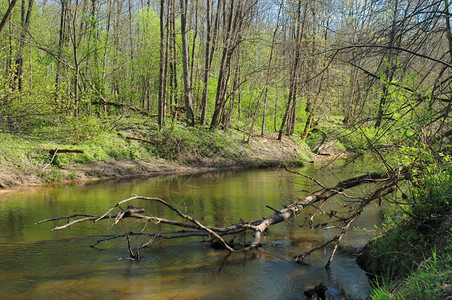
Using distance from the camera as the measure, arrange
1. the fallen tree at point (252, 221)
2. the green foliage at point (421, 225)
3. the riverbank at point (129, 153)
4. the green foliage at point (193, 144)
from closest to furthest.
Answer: the green foliage at point (421, 225), the fallen tree at point (252, 221), the riverbank at point (129, 153), the green foliage at point (193, 144)

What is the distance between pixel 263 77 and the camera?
24859mm

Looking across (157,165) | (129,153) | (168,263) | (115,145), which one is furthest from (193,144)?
(168,263)

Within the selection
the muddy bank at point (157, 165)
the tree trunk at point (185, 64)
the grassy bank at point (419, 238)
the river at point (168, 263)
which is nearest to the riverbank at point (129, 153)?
the muddy bank at point (157, 165)

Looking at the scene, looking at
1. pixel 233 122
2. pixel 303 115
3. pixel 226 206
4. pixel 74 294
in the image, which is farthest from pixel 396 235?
pixel 303 115

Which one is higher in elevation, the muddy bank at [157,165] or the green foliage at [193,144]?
the green foliage at [193,144]

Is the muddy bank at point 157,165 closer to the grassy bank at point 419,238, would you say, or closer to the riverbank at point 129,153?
the riverbank at point 129,153

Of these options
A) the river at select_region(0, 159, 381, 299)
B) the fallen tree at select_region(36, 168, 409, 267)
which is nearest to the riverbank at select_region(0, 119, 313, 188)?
the river at select_region(0, 159, 381, 299)

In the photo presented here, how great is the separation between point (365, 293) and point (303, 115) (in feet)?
94.0

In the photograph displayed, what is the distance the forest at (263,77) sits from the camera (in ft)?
19.8

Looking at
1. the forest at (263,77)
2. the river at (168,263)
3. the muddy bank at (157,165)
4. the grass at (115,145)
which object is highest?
the forest at (263,77)

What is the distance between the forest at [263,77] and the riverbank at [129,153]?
0.80 feet

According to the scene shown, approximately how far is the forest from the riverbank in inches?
9.6

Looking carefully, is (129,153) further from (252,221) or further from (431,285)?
(431,285)

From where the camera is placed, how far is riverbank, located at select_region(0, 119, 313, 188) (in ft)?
54.3
